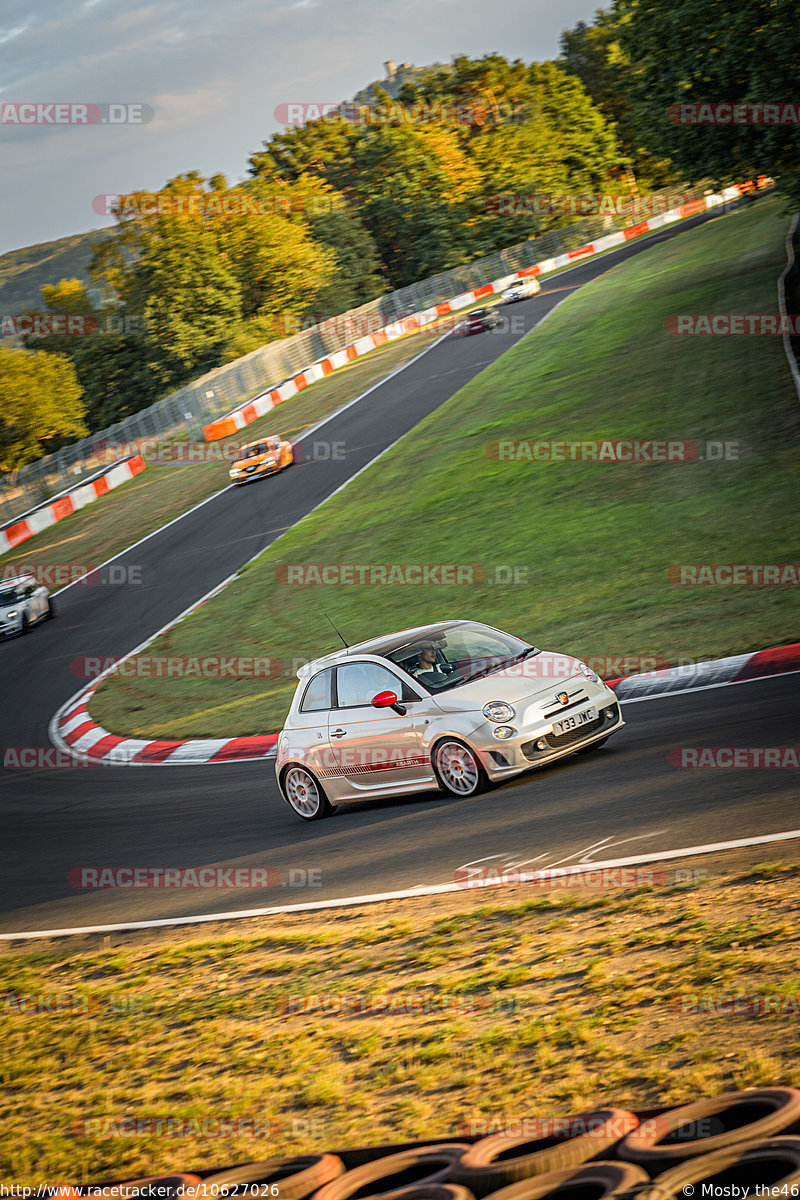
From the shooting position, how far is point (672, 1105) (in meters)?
4.57

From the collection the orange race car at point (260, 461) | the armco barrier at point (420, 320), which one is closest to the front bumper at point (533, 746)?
the orange race car at point (260, 461)

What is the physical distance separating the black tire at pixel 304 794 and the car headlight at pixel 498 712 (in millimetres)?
2297

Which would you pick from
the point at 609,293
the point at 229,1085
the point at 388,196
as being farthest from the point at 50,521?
the point at 388,196

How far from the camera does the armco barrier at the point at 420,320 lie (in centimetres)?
4769

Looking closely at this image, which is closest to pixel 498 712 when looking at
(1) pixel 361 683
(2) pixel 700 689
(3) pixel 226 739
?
(1) pixel 361 683

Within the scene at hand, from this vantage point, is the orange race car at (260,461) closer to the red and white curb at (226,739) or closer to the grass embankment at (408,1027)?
the red and white curb at (226,739)

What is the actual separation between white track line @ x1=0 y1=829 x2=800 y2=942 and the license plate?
2.50 meters

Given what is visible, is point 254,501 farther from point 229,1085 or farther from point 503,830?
point 229,1085

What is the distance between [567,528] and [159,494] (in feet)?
73.8

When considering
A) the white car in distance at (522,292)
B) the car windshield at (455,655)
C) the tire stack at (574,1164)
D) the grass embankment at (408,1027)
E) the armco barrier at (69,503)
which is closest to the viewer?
the tire stack at (574,1164)

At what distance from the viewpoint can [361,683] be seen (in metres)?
11.3

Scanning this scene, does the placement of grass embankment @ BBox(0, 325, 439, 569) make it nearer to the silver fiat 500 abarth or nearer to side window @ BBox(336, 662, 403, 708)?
the silver fiat 500 abarth

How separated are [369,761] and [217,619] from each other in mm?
12480

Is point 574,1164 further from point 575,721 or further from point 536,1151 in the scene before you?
point 575,721
